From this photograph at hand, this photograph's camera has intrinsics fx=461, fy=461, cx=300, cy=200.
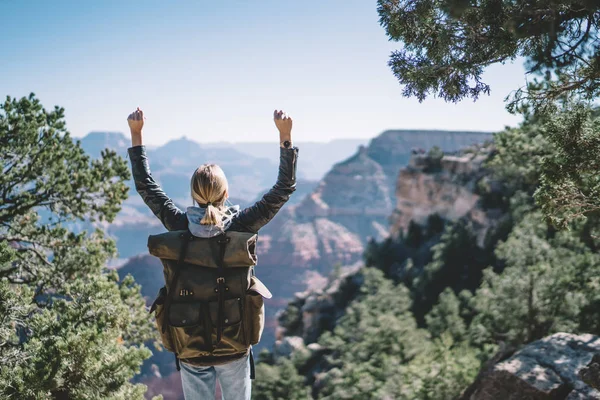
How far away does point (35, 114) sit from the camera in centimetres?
796

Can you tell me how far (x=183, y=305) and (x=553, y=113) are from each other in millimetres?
3709

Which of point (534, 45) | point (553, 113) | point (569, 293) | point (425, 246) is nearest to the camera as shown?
point (534, 45)

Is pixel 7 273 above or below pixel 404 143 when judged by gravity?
below

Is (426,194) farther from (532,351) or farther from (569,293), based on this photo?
(532,351)

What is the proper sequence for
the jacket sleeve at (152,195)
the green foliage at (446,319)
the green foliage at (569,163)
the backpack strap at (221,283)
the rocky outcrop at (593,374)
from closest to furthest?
the backpack strap at (221,283) < the jacket sleeve at (152,195) < the green foliage at (569,163) < the rocky outcrop at (593,374) < the green foliage at (446,319)

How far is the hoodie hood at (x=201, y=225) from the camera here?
2557mm

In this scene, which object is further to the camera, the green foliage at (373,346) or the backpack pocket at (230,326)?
the green foliage at (373,346)

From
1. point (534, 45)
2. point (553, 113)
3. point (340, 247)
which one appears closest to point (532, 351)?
point (553, 113)

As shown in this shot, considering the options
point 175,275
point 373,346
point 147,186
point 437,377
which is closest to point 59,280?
point 147,186

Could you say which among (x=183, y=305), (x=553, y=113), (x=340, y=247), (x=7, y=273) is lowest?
(x=340, y=247)

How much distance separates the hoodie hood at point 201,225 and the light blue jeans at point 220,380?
805mm

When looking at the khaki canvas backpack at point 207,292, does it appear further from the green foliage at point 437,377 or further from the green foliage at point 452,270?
the green foliage at point 452,270

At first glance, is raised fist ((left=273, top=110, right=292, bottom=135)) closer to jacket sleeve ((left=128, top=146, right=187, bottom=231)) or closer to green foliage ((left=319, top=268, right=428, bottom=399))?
jacket sleeve ((left=128, top=146, right=187, bottom=231))

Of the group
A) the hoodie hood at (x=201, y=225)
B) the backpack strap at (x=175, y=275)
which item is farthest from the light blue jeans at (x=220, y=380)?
the hoodie hood at (x=201, y=225)
